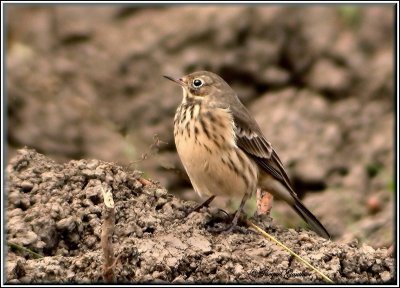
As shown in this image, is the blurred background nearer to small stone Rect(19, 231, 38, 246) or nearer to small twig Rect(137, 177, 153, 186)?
small twig Rect(137, 177, 153, 186)

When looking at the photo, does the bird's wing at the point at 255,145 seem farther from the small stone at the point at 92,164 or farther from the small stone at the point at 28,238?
the small stone at the point at 28,238

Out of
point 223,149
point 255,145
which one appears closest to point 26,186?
point 223,149

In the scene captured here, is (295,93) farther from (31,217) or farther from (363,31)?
(31,217)

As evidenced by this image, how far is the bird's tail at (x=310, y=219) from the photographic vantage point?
7309 millimetres

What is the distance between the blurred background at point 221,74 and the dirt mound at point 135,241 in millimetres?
3957

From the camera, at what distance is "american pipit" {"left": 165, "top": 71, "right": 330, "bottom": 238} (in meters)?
7.07

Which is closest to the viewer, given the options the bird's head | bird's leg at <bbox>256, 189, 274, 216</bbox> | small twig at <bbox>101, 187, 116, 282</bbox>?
small twig at <bbox>101, 187, 116, 282</bbox>

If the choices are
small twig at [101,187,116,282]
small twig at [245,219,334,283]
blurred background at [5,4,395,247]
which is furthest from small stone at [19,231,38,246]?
blurred background at [5,4,395,247]

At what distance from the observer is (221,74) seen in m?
12.0

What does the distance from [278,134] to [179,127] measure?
420 centimetres

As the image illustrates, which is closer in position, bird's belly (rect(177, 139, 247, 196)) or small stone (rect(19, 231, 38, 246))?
small stone (rect(19, 231, 38, 246))

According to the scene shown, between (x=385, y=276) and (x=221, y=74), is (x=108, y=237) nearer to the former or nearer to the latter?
(x=385, y=276)

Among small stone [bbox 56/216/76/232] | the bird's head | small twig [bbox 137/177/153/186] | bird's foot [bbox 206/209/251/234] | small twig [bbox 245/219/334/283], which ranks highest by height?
the bird's head

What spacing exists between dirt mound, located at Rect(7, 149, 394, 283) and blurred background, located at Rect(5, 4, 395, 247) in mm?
3957
